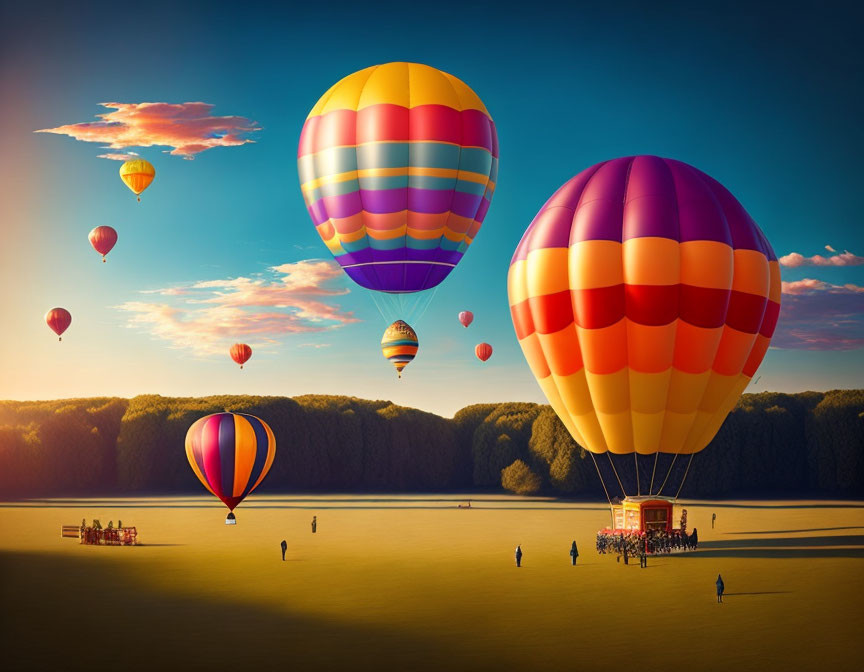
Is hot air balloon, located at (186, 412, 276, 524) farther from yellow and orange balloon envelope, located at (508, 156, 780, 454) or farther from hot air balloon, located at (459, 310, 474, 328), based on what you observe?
hot air balloon, located at (459, 310, 474, 328)

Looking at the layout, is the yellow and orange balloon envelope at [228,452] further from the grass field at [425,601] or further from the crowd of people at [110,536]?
the crowd of people at [110,536]

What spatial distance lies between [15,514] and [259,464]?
20.9 meters

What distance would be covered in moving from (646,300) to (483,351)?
151 ft

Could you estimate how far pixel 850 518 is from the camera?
55.7 metres

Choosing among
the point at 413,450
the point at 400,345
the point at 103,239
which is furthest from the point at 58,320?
the point at 413,450

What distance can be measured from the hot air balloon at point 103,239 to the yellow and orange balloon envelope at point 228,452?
20.2m

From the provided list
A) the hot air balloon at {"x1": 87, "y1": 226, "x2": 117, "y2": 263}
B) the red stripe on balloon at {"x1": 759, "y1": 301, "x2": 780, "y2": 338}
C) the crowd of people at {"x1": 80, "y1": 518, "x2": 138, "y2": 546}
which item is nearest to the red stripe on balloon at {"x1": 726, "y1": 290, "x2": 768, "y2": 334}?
the red stripe on balloon at {"x1": 759, "y1": 301, "x2": 780, "y2": 338}

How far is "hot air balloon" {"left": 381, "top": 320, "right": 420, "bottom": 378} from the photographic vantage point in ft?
196

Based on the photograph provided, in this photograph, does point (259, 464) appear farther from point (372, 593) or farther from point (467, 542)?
point (372, 593)

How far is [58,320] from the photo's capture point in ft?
233

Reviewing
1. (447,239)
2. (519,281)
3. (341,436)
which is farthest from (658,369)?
(341,436)

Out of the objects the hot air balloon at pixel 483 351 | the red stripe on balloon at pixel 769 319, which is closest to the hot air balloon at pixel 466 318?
the hot air balloon at pixel 483 351

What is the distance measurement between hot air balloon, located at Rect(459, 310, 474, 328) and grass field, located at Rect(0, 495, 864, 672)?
1173 inches

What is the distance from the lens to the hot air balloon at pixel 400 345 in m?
59.7
